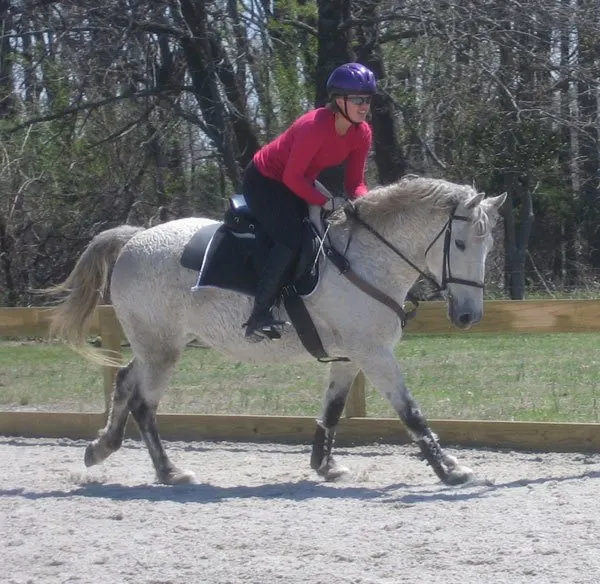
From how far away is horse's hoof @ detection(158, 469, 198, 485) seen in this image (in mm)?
6731

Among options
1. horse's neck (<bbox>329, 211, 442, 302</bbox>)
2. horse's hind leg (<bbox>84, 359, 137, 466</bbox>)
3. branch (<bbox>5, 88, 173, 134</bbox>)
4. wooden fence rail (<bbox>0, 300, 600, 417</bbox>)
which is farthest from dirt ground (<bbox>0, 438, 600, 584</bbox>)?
branch (<bbox>5, 88, 173, 134</bbox>)

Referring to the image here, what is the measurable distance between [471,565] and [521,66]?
10436 millimetres

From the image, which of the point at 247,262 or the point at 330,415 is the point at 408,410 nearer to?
the point at 330,415

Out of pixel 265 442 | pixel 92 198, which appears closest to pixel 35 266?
pixel 92 198

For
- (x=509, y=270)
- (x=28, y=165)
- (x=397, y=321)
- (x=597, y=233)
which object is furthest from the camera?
(x=597, y=233)

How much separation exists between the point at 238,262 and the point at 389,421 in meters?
2.07

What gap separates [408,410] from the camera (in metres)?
6.35

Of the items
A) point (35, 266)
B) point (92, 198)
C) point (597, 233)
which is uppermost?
point (92, 198)

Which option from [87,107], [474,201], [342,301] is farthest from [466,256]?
[87,107]

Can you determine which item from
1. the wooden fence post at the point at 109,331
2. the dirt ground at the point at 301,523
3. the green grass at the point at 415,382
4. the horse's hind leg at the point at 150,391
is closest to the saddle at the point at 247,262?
the horse's hind leg at the point at 150,391

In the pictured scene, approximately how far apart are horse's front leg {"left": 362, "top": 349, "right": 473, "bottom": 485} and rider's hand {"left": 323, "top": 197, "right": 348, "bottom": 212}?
0.94 m

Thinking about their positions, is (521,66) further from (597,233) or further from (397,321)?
(597,233)

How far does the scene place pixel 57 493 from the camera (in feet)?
21.4

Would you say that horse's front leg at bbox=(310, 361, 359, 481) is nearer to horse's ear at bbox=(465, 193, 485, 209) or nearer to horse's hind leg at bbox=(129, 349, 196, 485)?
horse's hind leg at bbox=(129, 349, 196, 485)
